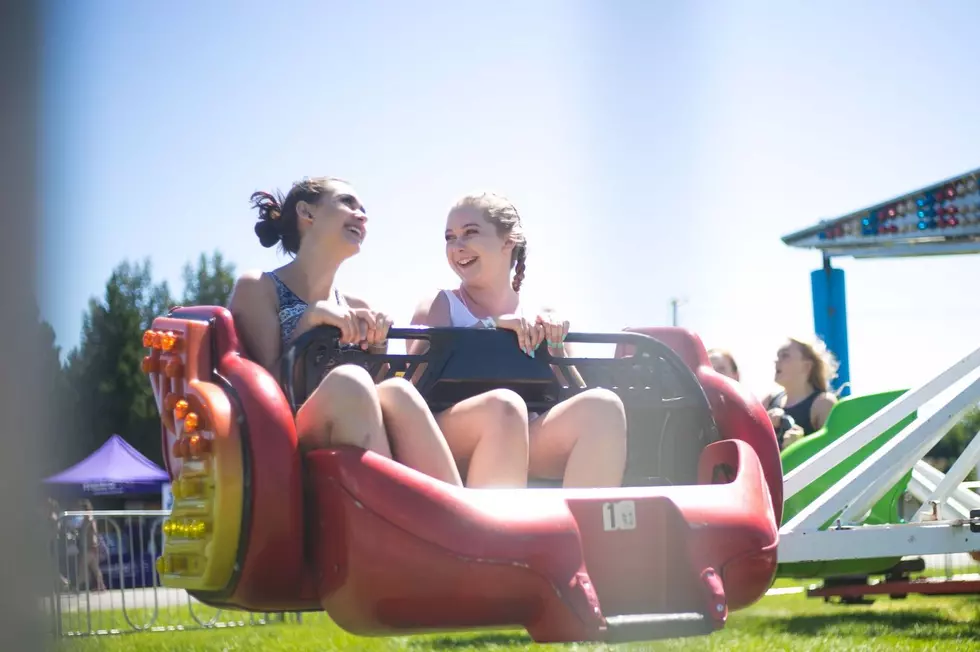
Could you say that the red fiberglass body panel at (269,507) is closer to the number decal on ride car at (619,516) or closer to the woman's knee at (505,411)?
the woman's knee at (505,411)

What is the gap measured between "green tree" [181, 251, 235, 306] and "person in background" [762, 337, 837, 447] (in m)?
26.1

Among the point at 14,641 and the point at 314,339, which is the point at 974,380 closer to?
the point at 314,339

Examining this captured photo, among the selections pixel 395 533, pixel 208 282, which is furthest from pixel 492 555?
pixel 208 282

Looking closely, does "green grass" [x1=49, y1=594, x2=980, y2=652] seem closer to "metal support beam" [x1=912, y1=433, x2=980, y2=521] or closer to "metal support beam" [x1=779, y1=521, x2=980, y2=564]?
"metal support beam" [x1=779, y1=521, x2=980, y2=564]

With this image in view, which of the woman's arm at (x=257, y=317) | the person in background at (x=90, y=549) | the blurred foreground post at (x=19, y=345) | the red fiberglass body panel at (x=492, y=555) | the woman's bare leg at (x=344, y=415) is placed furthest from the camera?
the person in background at (x=90, y=549)

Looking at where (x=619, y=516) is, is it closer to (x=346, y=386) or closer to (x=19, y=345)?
(x=346, y=386)

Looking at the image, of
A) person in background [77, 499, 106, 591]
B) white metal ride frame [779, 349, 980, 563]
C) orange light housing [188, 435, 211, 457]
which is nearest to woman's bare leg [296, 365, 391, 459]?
orange light housing [188, 435, 211, 457]

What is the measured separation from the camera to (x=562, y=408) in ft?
8.71

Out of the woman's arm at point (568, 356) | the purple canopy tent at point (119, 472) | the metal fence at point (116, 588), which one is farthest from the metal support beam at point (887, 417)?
the purple canopy tent at point (119, 472)

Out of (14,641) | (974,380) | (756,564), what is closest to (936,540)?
(974,380)

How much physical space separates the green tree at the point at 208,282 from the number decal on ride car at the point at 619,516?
97.1 feet

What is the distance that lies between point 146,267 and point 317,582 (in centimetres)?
1529

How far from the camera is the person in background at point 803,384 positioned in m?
6.29

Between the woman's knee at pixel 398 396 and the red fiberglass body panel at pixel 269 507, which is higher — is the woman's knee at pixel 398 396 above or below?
above
